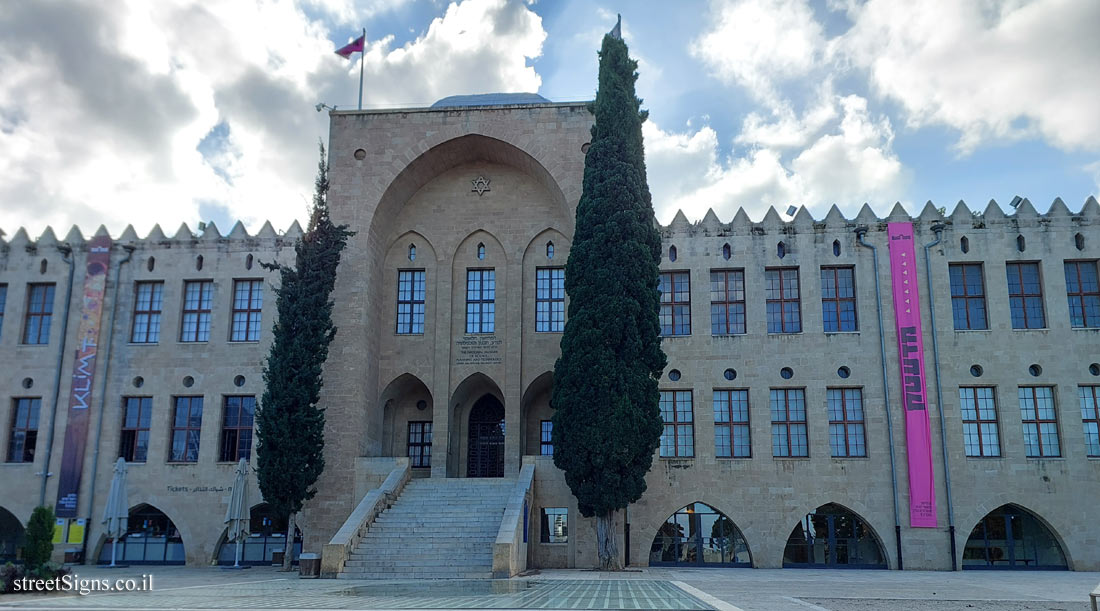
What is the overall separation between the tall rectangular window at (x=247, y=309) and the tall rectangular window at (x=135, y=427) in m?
3.32

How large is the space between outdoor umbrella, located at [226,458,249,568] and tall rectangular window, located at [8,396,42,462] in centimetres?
758

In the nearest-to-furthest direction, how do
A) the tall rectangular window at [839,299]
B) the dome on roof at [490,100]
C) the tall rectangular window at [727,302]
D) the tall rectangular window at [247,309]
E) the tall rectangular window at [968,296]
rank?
1. the tall rectangular window at [968,296]
2. the tall rectangular window at [839,299]
3. the tall rectangular window at [727,302]
4. the tall rectangular window at [247,309]
5. the dome on roof at [490,100]

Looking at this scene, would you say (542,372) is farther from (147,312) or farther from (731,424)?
(147,312)

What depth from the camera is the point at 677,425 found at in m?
24.6

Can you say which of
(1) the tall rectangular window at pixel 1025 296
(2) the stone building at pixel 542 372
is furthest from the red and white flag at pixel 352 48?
(1) the tall rectangular window at pixel 1025 296

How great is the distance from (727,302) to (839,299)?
3.28m

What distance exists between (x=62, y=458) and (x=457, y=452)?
11.8 meters

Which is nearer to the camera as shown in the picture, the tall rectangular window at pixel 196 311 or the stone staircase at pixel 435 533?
the stone staircase at pixel 435 533

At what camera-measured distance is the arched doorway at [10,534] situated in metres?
25.7

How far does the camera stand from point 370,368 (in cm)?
2573

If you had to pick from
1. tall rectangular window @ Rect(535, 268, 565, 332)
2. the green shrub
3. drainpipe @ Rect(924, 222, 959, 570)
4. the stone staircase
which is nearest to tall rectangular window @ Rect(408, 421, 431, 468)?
the stone staircase

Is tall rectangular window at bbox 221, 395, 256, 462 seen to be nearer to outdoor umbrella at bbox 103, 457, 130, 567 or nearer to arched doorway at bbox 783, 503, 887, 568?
outdoor umbrella at bbox 103, 457, 130, 567

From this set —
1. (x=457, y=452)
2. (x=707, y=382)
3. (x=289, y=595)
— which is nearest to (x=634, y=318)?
(x=707, y=382)

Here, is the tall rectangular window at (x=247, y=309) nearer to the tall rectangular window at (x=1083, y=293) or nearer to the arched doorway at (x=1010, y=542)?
the arched doorway at (x=1010, y=542)
